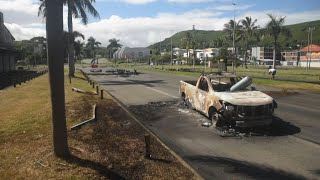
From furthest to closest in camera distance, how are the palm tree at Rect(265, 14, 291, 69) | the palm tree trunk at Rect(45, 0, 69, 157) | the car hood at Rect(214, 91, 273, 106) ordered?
the palm tree at Rect(265, 14, 291, 69), the car hood at Rect(214, 91, 273, 106), the palm tree trunk at Rect(45, 0, 69, 157)

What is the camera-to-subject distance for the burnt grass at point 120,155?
7.93 m

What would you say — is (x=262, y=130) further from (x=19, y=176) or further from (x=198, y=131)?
(x=19, y=176)

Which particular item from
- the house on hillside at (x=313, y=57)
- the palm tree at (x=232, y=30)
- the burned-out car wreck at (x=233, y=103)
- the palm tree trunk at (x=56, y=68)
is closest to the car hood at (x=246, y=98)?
the burned-out car wreck at (x=233, y=103)

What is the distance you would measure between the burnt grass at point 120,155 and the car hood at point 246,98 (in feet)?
9.45

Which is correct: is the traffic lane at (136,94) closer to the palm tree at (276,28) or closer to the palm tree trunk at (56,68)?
the palm tree trunk at (56,68)

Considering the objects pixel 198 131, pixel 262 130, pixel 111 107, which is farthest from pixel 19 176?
pixel 111 107

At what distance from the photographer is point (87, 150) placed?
373 inches

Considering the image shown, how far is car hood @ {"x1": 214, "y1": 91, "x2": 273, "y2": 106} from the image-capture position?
475 inches

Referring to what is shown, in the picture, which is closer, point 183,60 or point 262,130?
point 262,130

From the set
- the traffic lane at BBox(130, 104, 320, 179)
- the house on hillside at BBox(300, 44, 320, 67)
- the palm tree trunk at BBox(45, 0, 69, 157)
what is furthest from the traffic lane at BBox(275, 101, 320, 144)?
the house on hillside at BBox(300, 44, 320, 67)

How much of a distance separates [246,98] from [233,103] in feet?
1.85

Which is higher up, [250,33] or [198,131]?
[250,33]

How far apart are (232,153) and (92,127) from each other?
5.05 meters

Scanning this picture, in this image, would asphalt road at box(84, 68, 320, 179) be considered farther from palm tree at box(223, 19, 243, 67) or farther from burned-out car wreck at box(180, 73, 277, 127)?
palm tree at box(223, 19, 243, 67)
